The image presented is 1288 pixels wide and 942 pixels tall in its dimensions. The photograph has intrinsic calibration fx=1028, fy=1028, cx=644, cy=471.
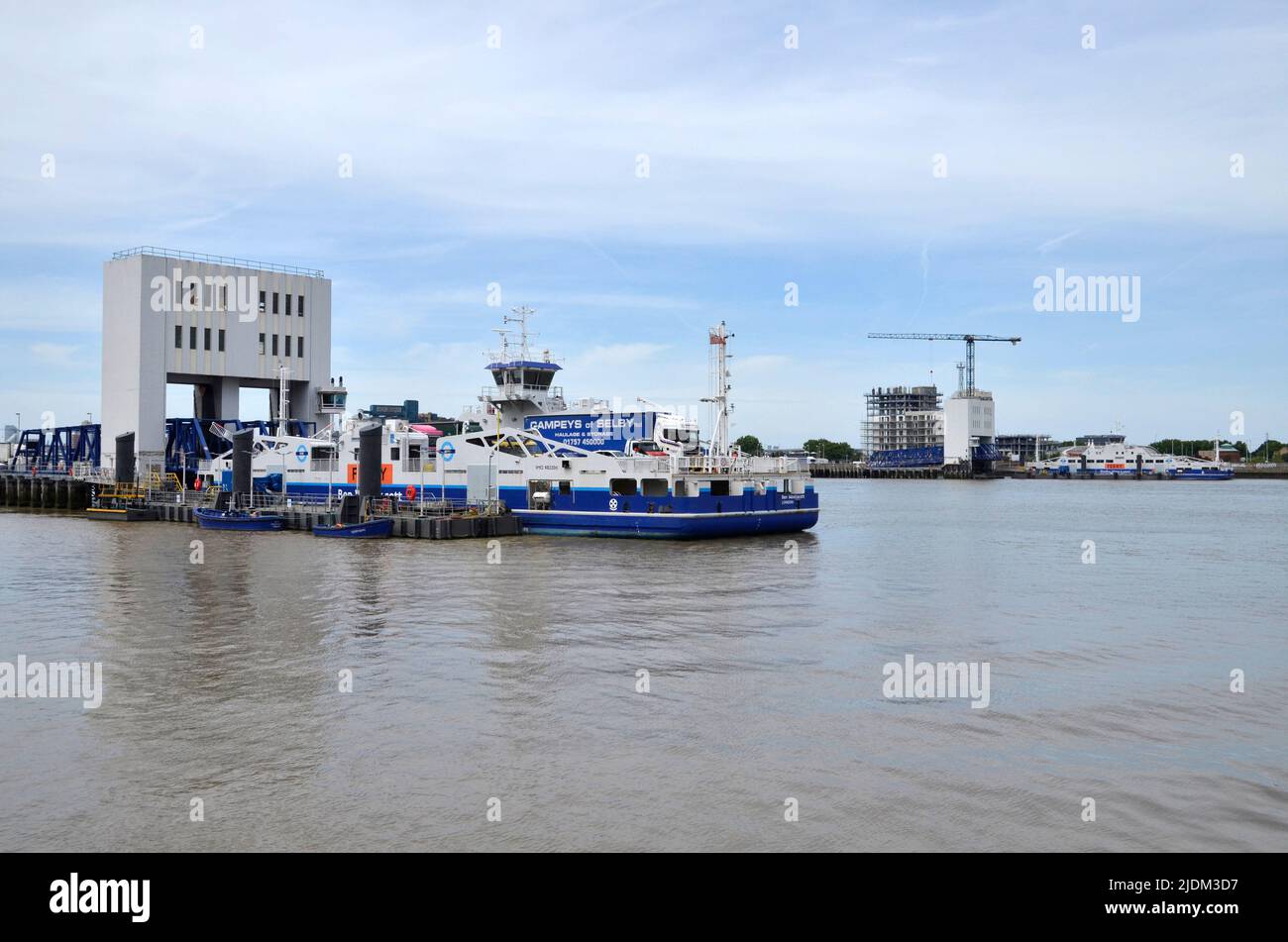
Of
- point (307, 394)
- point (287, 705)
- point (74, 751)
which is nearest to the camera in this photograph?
point (74, 751)

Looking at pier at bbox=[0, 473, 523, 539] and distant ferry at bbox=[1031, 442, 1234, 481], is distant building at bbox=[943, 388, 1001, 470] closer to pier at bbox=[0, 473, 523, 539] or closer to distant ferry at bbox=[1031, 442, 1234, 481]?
distant ferry at bbox=[1031, 442, 1234, 481]

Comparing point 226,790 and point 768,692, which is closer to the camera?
point 226,790

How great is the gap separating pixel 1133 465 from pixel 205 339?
6598 inches

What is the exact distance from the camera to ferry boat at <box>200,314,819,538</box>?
45406 mm

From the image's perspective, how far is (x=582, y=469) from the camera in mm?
47344

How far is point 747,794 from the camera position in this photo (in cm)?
1175

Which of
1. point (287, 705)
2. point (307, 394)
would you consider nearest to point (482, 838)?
point (287, 705)

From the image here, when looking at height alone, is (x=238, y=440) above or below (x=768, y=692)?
above

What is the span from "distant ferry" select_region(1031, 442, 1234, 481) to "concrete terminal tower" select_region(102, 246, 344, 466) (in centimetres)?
15733

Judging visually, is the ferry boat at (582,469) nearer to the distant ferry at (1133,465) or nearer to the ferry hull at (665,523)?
Result: the ferry hull at (665,523)

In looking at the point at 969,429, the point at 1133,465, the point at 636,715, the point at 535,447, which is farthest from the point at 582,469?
the point at 1133,465

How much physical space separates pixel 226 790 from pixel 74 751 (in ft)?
9.94

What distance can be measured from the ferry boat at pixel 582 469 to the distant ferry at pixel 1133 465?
15567cm

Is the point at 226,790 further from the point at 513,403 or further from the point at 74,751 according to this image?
the point at 513,403
